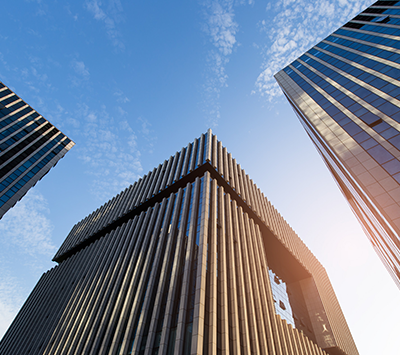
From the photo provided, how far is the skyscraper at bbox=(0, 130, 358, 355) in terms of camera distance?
24797mm

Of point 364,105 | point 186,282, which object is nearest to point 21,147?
point 186,282

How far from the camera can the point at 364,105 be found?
1089 inches

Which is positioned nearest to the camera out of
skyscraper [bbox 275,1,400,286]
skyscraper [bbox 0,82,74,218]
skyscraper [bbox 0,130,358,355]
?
skyscraper [bbox 275,1,400,286]

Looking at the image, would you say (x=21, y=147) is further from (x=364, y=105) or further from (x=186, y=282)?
(x=364, y=105)

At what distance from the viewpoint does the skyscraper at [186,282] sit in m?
24.8

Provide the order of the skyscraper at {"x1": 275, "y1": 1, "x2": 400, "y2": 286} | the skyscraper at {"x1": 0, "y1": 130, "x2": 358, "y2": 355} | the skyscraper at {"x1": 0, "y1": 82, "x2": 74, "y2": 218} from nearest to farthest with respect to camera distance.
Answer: the skyscraper at {"x1": 275, "y1": 1, "x2": 400, "y2": 286}, the skyscraper at {"x1": 0, "y1": 130, "x2": 358, "y2": 355}, the skyscraper at {"x1": 0, "y1": 82, "x2": 74, "y2": 218}

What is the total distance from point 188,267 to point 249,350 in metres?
10.1

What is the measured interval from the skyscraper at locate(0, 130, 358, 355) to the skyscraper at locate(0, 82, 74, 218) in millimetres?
18784

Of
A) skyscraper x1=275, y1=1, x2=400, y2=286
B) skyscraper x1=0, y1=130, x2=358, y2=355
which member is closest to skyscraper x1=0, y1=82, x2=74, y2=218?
skyscraper x1=0, y1=130, x2=358, y2=355

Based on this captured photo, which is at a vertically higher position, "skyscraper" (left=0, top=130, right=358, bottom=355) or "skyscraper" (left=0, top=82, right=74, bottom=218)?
"skyscraper" (left=0, top=82, right=74, bottom=218)

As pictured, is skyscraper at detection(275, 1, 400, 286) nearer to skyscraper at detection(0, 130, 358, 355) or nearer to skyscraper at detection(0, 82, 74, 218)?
skyscraper at detection(0, 130, 358, 355)

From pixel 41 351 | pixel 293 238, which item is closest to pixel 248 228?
pixel 293 238

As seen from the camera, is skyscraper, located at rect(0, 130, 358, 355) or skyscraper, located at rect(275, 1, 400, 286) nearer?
skyscraper, located at rect(275, 1, 400, 286)

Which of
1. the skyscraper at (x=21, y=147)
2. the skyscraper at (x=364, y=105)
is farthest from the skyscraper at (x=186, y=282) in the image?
the skyscraper at (x=21, y=147)
